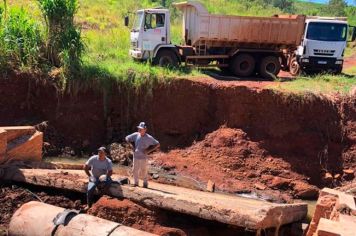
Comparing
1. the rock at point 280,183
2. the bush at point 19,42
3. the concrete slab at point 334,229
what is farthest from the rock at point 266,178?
the bush at point 19,42

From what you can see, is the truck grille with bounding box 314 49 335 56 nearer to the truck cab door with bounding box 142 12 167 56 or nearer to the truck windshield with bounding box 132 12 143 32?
the truck cab door with bounding box 142 12 167 56

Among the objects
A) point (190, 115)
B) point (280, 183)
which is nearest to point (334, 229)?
point (280, 183)

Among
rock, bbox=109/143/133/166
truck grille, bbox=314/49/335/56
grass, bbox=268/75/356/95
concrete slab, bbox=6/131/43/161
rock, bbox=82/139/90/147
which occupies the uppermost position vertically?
truck grille, bbox=314/49/335/56

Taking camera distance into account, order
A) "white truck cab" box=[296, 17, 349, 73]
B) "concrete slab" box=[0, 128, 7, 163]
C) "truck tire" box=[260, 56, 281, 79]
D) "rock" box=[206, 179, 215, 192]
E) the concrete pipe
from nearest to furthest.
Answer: the concrete pipe, "concrete slab" box=[0, 128, 7, 163], "rock" box=[206, 179, 215, 192], "truck tire" box=[260, 56, 281, 79], "white truck cab" box=[296, 17, 349, 73]

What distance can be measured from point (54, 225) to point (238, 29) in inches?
498

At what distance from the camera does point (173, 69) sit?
57.2 ft

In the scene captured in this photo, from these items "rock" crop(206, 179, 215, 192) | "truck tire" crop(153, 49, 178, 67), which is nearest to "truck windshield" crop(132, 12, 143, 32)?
"truck tire" crop(153, 49, 178, 67)

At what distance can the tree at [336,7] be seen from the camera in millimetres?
46106

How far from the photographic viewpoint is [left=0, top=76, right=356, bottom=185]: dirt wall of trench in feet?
50.5

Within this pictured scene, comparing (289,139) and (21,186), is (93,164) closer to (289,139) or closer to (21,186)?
(21,186)

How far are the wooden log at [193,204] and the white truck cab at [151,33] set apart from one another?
805cm

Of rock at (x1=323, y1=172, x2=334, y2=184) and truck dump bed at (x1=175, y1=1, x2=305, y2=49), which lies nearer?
rock at (x1=323, y1=172, x2=334, y2=184)

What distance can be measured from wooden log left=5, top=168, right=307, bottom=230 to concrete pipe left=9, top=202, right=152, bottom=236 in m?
1.64

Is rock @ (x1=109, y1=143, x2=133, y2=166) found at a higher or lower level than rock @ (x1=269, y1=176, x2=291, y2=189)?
higher
